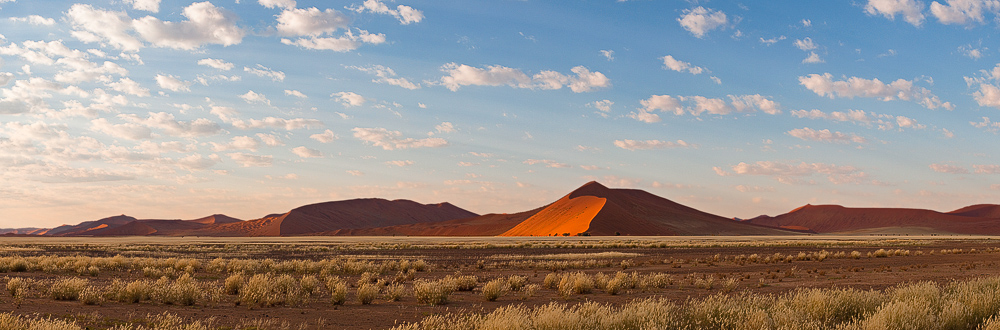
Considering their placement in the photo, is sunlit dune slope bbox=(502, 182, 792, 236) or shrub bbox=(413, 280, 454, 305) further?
sunlit dune slope bbox=(502, 182, 792, 236)

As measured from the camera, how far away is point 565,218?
124625 millimetres

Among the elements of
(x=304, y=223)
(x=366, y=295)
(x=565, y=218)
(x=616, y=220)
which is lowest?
(x=366, y=295)

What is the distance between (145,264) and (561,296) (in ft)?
63.8

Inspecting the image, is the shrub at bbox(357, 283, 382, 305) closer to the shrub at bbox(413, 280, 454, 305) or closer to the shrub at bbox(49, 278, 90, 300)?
the shrub at bbox(413, 280, 454, 305)

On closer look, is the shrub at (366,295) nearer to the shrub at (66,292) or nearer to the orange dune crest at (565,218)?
the shrub at (66,292)

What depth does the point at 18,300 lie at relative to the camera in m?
12.9

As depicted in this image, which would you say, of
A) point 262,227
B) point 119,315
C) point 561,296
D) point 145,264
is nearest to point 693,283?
point 561,296

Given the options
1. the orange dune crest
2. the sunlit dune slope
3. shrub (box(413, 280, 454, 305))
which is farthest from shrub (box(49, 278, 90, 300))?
the orange dune crest

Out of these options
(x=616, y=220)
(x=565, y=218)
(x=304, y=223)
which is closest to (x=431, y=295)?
(x=616, y=220)

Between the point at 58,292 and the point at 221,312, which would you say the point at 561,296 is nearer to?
the point at 221,312

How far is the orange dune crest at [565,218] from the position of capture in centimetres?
11275

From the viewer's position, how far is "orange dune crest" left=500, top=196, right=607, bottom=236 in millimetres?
112750

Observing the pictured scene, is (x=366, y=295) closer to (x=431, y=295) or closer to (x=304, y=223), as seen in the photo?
(x=431, y=295)

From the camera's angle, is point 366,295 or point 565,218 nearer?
point 366,295
